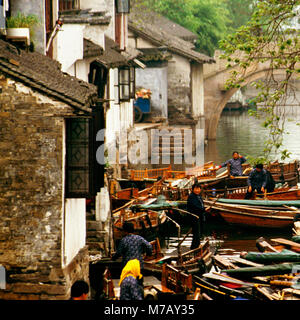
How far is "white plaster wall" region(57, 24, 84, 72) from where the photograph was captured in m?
12.8

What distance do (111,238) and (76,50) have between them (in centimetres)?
378

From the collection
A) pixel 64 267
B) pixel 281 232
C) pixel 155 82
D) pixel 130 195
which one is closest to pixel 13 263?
pixel 64 267

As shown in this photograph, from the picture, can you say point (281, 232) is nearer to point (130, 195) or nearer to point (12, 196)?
point (130, 195)

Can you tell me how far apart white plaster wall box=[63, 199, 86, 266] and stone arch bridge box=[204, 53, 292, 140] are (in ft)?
88.6

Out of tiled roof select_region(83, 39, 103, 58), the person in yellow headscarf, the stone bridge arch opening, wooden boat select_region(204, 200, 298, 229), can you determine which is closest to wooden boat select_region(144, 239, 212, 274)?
the person in yellow headscarf


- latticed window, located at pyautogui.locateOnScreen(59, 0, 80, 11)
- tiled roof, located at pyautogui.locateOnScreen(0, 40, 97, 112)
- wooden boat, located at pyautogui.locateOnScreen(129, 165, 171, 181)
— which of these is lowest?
wooden boat, located at pyautogui.locateOnScreen(129, 165, 171, 181)

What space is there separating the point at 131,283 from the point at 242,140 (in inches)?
1349

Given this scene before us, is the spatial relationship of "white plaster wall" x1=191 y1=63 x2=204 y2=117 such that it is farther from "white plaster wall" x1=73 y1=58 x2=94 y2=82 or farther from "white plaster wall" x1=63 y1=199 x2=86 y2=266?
"white plaster wall" x1=63 y1=199 x2=86 y2=266

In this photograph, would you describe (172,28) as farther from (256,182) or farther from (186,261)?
(186,261)

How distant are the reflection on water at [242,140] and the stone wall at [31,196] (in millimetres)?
19314

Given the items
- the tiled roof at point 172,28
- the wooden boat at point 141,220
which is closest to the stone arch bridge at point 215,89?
the tiled roof at point 172,28

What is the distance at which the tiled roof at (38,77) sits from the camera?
981 centimetres

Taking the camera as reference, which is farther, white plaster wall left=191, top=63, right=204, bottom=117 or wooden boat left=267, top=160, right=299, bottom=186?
white plaster wall left=191, top=63, right=204, bottom=117
